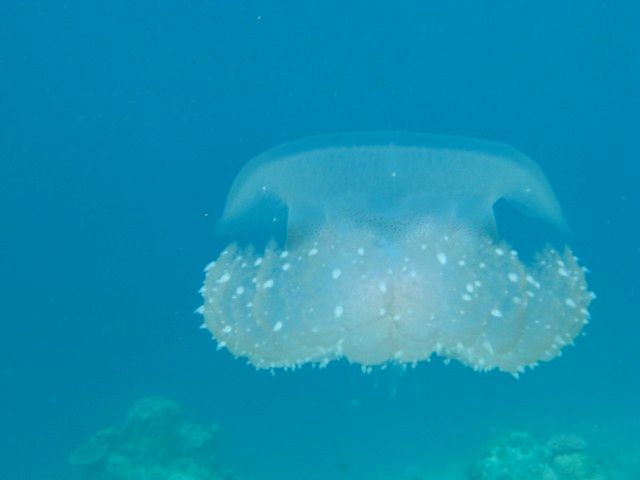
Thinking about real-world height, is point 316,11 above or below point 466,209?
above

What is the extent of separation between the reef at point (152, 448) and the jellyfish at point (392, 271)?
22.3 ft

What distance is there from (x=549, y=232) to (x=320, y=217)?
170cm

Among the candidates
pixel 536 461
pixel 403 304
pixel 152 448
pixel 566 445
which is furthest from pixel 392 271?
pixel 566 445

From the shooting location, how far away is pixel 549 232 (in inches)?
180

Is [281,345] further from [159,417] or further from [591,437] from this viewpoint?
[591,437]

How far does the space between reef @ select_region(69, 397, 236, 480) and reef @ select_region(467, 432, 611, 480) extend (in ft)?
14.5

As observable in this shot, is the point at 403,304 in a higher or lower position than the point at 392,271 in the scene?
lower

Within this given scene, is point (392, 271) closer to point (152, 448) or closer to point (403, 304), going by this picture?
point (403, 304)

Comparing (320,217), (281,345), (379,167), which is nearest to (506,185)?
(379,167)

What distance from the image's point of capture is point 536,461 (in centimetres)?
939

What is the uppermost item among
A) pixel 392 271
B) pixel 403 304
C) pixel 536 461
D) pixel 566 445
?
pixel 566 445

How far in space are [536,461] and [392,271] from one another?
6.82 m

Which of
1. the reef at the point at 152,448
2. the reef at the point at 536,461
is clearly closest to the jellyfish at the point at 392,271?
the reef at the point at 536,461

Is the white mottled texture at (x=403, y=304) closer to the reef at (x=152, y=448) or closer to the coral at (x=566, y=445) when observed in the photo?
the reef at (x=152, y=448)
